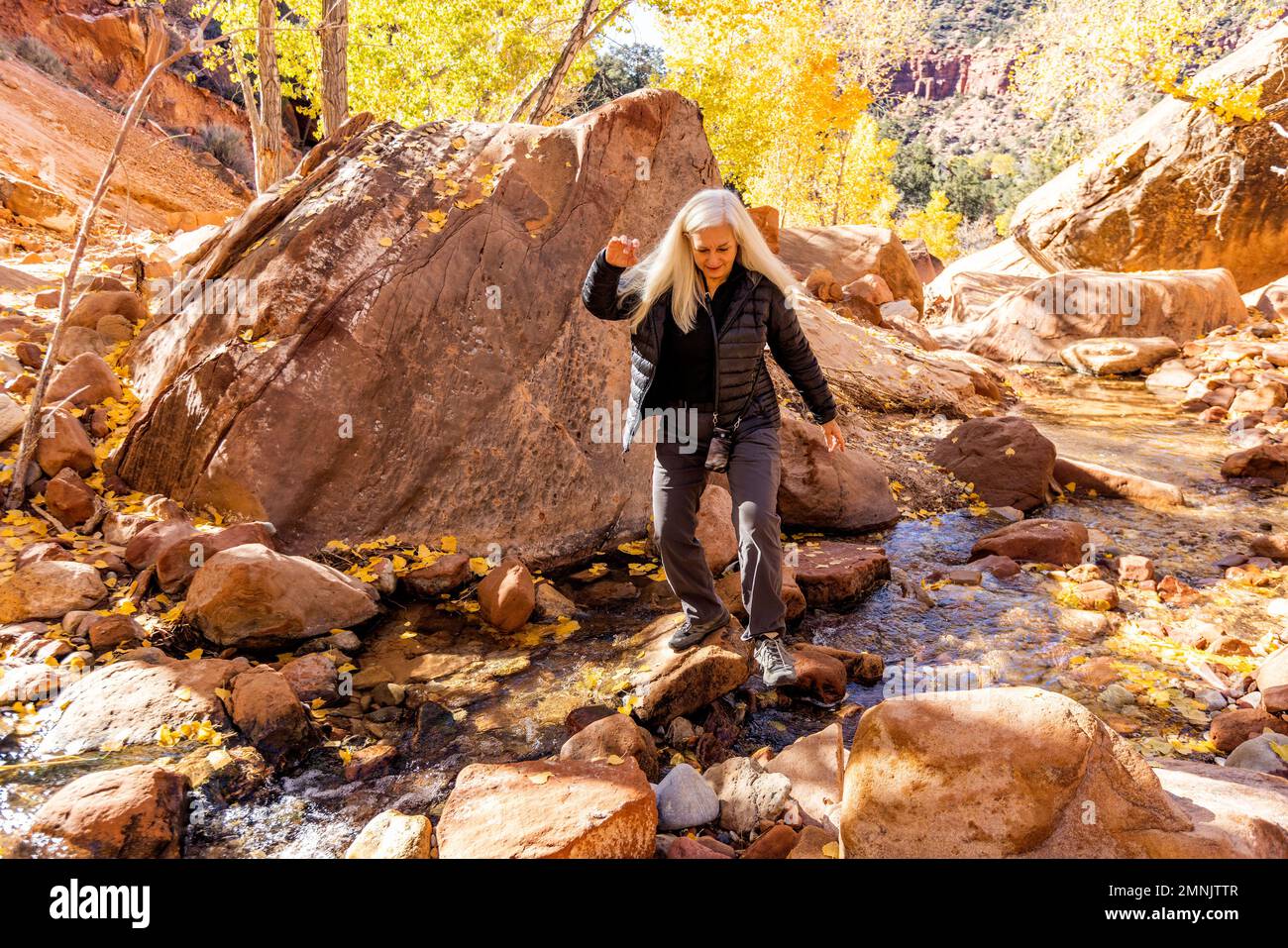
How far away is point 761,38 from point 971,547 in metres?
22.1

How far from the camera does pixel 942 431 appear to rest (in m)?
7.91

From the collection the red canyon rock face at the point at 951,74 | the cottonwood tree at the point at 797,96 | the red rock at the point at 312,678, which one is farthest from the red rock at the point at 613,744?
the red canyon rock face at the point at 951,74

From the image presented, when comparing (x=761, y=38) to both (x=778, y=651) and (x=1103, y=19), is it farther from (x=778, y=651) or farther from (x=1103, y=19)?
(x=778, y=651)

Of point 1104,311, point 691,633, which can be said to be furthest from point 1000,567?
point 1104,311

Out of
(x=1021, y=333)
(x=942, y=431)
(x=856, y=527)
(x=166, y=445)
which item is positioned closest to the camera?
(x=166, y=445)

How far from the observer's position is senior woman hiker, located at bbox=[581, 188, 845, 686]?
310 centimetres

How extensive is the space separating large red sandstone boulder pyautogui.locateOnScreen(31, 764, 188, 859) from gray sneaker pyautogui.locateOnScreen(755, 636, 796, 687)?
2.21 m

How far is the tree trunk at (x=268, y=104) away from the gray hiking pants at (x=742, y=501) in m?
7.39

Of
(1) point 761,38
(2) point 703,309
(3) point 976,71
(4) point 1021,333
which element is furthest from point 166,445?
(3) point 976,71

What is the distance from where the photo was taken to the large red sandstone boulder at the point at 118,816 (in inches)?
88.0

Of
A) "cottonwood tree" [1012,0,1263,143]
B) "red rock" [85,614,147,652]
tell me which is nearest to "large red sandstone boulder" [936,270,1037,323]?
"cottonwood tree" [1012,0,1263,143]

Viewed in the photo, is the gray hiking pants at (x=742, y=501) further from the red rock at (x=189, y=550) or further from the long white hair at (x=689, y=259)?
the red rock at (x=189, y=550)

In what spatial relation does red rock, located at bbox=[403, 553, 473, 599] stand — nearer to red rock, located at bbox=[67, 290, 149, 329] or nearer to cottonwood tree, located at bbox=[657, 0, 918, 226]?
red rock, located at bbox=[67, 290, 149, 329]
